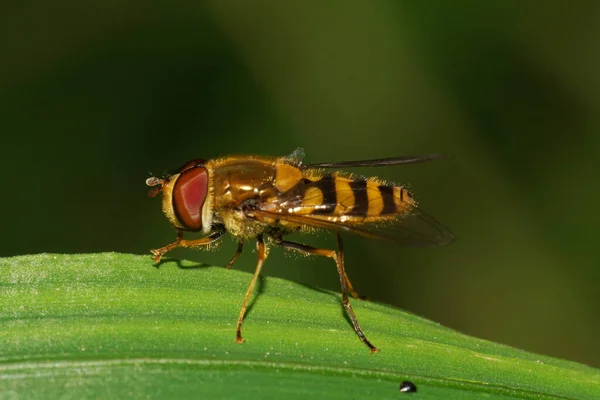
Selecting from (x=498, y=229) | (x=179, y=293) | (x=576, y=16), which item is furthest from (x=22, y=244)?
(x=576, y=16)

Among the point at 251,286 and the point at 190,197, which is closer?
the point at 251,286

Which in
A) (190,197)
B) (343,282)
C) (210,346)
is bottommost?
(210,346)

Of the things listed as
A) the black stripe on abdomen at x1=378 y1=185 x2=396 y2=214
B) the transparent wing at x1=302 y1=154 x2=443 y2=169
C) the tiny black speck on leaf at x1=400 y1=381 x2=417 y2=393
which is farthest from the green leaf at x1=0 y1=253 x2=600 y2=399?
the transparent wing at x1=302 y1=154 x2=443 y2=169

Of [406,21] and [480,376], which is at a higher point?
[406,21]

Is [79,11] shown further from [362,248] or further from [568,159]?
[568,159]

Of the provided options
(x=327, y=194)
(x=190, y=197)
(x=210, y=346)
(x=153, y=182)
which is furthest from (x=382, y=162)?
(x=210, y=346)

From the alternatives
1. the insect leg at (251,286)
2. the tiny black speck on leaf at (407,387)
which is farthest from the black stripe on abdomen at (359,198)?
the tiny black speck on leaf at (407,387)

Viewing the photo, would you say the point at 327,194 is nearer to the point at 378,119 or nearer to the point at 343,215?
the point at 343,215

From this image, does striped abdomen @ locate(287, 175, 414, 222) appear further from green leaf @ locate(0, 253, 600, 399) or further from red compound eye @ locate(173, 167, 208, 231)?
green leaf @ locate(0, 253, 600, 399)
